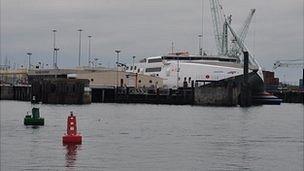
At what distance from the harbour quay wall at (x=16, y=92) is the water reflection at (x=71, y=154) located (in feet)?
362

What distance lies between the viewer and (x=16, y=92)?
158375 millimetres

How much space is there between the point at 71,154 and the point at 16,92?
418 ft

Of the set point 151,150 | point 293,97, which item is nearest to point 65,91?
point 293,97

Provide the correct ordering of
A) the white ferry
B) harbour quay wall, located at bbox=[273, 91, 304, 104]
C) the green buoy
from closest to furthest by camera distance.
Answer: the green buoy, the white ferry, harbour quay wall, located at bbox=[273, 91, 304, 104]

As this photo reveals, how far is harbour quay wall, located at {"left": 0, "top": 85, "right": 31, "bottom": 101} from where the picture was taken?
150300mm

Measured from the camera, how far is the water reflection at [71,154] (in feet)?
98.9

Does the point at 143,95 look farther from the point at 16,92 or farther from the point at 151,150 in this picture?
the point at 151,150

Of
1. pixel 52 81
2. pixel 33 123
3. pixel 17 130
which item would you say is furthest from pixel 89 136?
pixel 52 81

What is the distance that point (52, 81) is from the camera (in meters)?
124

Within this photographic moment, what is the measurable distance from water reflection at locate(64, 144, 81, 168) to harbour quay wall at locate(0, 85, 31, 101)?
11033cm

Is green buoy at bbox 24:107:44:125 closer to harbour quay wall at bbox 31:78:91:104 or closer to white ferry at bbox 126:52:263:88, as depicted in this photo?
harbour quay wall at bbox 31:78:91:104

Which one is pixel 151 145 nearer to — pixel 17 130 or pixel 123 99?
pixel 17 130

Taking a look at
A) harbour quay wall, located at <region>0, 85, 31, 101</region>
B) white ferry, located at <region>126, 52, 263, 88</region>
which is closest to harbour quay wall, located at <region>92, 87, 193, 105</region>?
harbour quay wall, located at <region>0, 85, 31, 101</region>

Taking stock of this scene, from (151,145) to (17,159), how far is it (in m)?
10.7
